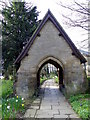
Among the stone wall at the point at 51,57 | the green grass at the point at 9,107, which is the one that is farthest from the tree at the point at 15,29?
the green grass at the point at 9,107

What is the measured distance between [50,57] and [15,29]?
11.2 m

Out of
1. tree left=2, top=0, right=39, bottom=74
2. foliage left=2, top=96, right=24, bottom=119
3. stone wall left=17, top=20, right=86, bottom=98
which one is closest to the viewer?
foliage left=2, top=96, right=24, bottom=119

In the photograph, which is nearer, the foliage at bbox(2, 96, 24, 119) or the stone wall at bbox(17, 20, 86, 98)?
the foliage at bbox(2, 96, 24, 119)

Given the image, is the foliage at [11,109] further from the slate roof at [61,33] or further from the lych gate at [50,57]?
the slate roof at [61,33]

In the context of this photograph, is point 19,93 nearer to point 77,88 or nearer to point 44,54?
point 44,54

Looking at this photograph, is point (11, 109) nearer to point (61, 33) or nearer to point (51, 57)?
point (51, 57)

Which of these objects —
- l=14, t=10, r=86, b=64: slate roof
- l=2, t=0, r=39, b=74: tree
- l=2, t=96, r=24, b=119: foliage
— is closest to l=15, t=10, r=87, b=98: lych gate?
l=14, t=10, r=86, b=64: slate roof

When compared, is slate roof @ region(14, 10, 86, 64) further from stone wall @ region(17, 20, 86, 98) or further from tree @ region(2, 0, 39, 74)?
tree @ region(2, 0, 39, 74)

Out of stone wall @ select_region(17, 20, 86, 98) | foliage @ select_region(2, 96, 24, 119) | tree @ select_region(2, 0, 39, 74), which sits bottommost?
foliage @ select_region(2, 96, 24, 119)

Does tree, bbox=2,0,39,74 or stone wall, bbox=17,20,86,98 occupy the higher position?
tree, bbox=2,0,39,74

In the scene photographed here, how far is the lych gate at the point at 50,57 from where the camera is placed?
10.3m

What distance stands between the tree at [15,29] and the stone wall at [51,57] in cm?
895

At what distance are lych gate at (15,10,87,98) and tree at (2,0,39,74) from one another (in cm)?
895

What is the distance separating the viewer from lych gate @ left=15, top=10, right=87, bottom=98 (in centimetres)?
1033
